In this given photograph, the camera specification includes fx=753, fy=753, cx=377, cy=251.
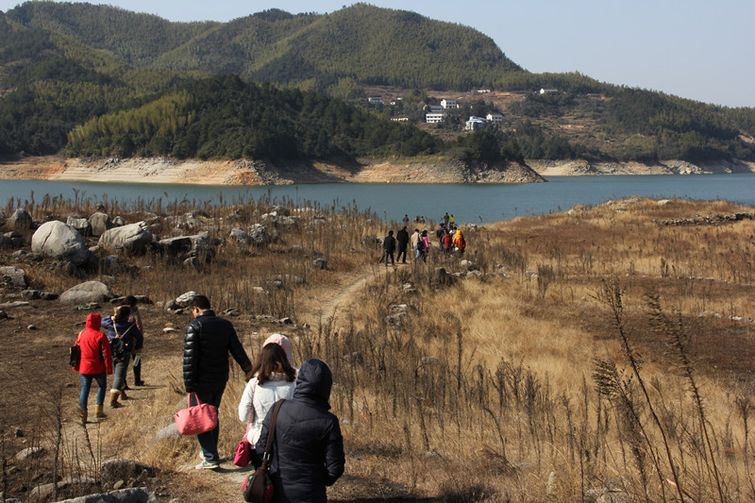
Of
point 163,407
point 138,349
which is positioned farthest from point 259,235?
point 163,407

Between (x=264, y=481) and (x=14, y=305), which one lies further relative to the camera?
(x=14, y=305)

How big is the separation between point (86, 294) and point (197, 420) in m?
9.98

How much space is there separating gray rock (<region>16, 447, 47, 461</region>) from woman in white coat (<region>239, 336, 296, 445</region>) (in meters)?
2.52

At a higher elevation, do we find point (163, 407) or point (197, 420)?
point (197, 420)

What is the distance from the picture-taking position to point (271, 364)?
5449 mm

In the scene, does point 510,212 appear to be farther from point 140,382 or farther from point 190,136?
point 190,136

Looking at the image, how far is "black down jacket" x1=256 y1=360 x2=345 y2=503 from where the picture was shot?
4.54 m

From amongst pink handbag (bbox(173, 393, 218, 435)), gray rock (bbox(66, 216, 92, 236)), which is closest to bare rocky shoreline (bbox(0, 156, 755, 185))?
gray rock (bbox(66, 216, 92, 236))

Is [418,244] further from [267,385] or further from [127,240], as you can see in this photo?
[267,385]

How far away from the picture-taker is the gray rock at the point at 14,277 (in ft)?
51.7

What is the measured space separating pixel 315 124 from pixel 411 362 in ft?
468

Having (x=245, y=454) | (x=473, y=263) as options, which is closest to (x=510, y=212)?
(x=473, y=263)

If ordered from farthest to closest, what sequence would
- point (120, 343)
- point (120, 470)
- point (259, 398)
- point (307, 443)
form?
point (120, 343) → point (120, 470) → point (259, 398) → point (307, 443)

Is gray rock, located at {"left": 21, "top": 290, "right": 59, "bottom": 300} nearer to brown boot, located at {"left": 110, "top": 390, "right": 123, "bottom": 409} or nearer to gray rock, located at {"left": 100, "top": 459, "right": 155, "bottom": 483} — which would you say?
brown boot, located at {"left": 110, "top": 390, "right": 123, "bottom": 409}
